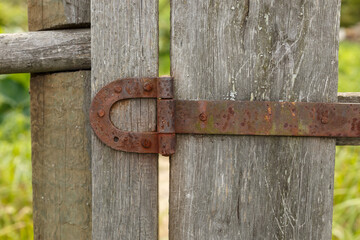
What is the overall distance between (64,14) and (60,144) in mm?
393

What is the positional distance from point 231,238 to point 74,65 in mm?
668

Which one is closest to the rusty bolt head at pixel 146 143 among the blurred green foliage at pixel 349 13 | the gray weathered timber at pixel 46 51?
the gray weathered timber at pixel 46 51

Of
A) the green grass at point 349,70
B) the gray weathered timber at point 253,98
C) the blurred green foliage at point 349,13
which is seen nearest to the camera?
the gray weathered timber at point 253,98

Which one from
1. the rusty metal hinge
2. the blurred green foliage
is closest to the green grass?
the blurred green foliage

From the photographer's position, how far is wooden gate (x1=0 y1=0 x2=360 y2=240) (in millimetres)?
876

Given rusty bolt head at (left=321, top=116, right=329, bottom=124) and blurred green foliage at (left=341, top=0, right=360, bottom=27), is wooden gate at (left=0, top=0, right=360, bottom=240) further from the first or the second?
blurred green foliage at (left=341, top=0, right=360, bottom=27)

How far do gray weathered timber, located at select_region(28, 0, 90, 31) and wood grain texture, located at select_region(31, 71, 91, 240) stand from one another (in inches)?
5.7

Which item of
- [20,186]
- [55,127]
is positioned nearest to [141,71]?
[55,127]

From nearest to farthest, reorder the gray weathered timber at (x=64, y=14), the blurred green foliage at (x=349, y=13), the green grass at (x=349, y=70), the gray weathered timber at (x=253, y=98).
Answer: the gray weathered timber at (x=253, y=98) → the gray weathered timber at (x=64, y=14) → the green grass at (x=349, y=70) → the blurred green foliage at (x=349, y=13)

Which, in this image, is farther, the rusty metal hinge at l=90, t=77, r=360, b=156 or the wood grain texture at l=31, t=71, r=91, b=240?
the wood grain texture at l=31, t=71, r=91, b=240

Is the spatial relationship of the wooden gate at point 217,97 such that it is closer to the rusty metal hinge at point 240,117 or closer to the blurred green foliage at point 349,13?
the rusty metal hinge at point 240,117

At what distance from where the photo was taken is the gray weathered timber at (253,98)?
0.87 meters

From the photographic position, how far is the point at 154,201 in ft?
3.04

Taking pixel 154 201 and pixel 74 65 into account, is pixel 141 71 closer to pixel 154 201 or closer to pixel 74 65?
pixel 74 65
